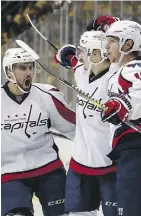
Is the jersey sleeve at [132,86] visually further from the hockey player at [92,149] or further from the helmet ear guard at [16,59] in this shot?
the helmet ear guard at [16,59]

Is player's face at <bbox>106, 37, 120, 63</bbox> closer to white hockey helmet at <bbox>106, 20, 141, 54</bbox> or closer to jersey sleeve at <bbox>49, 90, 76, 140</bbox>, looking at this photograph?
white hockey helmet at <bbox>106, 20, 141, 54</bbox>

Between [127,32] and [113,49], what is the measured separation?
7cm

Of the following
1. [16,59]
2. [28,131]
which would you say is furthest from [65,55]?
[28,131]

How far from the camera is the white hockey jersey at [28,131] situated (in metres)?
2.67

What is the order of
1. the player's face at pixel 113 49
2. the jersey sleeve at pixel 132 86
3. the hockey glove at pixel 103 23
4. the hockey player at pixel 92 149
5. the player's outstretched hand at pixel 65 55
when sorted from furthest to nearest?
the player's outstretched hand at pixel 65 55
the hockey glove at pixel 103 23
the hockey player at pixel 92 149
the player's face at pixel 113 49
the jersey sleeve at pixel 132 86

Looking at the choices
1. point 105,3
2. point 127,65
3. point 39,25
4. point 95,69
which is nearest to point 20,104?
point 95,69

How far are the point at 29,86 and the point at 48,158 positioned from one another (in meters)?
0.27

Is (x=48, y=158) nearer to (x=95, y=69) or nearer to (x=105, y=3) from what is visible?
(x=95, y=69)

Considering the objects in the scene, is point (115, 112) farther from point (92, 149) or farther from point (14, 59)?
point (14, 59)

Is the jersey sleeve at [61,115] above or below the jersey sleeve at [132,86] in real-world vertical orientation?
below

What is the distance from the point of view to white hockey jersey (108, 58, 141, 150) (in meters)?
2.28

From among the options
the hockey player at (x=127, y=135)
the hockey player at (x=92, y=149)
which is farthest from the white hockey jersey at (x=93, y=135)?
the hockey player at (x=127, y=135)

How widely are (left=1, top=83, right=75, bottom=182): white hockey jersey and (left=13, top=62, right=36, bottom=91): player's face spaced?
4cm

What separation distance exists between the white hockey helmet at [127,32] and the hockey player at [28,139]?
34cm
